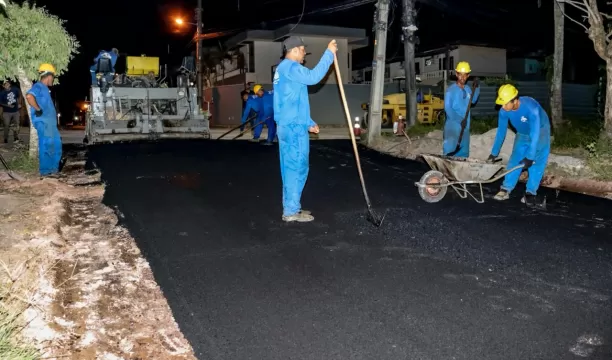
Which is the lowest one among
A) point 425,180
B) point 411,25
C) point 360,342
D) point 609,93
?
point 360,342

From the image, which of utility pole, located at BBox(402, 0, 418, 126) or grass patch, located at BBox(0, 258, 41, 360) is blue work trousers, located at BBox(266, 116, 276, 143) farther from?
grass patch, located at BBox(0, 258, 41, 360)

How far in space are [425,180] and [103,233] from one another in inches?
153

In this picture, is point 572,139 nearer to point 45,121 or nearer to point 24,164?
point 45,121

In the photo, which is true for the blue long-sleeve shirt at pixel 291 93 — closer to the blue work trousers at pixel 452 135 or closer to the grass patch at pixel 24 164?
the blue work trousers at pixel 452 135

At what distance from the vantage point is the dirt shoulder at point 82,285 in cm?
317

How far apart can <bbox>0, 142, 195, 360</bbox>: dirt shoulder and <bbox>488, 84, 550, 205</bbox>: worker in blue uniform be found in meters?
4.58

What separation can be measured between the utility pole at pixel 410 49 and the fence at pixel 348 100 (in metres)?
3.69

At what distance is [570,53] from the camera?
3434 centimetres

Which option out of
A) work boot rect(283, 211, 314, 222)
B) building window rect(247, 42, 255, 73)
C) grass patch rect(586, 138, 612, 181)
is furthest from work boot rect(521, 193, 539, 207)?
building window rect(247, 42, 255, 73)

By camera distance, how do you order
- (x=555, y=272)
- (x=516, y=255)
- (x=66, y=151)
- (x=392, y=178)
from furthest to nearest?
1. (x=66, y=151)
2. (x=392, y=178)
3. (x=516, y=255)
4. (x=555, y=272)

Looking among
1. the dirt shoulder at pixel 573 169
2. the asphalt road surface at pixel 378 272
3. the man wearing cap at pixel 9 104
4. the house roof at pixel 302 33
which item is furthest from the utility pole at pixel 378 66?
the house roof at pixel 302 33

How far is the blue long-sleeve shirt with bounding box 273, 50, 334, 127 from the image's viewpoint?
227 inches

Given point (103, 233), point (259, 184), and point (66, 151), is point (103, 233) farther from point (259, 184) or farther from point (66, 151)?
point (66, 151)

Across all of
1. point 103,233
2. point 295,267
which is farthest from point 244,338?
point 103,233
